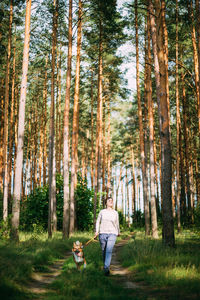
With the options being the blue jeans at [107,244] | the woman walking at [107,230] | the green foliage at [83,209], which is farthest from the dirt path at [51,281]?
the green foliage at [83,209]

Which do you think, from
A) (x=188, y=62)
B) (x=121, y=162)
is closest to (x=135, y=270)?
(x=188, y=62)

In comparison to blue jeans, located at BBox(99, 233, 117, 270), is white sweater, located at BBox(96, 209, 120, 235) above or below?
above

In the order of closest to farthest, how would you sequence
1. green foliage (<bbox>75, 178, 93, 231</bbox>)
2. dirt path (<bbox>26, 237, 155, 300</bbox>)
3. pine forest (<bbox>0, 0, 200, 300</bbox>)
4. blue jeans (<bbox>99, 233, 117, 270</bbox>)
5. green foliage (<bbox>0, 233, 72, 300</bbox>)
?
green foliage (<bbox>0, 233, 72, 300</bbox>) < dirt path (<bbox>26, 237, 155, 300</bbox>) < blue jeans (<bbox>99, 233, 117, 270</bbox>) < pine forest (<bbox>0, 0, 200, 300</bbox>) < green foliage (<bbox>75, 178, 93, 231</bbox>)

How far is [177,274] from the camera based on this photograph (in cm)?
502

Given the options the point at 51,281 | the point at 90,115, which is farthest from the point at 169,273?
the point at 90,115

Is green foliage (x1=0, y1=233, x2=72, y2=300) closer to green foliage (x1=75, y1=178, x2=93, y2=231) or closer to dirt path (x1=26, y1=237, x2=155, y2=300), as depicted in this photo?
dirt path (x1=26, y1=237, x2=155, y2=300)

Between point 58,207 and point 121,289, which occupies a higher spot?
point 58,207

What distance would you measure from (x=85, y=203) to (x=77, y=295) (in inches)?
623

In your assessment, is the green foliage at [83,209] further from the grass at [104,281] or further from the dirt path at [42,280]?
the grass at [104,281]

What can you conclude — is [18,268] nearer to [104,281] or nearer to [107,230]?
[104,281]

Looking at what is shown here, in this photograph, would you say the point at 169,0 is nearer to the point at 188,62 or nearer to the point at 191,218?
the point at 188,62

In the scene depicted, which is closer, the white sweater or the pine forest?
the white sweater

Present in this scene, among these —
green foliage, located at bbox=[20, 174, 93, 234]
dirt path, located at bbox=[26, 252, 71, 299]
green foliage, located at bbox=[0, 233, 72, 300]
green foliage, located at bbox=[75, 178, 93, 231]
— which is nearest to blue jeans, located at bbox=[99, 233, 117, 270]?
dirt path, located at bbox=[26, 252, 71, 299]

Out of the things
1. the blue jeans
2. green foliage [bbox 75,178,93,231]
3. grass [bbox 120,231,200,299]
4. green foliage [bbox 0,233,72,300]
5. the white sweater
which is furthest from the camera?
green foliage [bbox 75,178,93,231]
